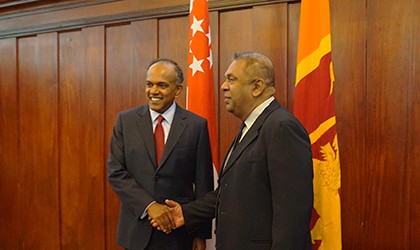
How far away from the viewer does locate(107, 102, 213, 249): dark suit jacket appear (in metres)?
1.97

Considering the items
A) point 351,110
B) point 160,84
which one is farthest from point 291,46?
point 160,84

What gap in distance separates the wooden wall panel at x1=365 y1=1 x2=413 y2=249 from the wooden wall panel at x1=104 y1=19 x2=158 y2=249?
61.9 inches

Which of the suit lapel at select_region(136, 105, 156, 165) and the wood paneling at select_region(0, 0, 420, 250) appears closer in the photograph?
the suit lapel at select_region(136, 105, 156, 165)

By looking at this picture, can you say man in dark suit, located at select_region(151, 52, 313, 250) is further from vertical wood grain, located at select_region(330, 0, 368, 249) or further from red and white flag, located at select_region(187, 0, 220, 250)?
vertical wood grain, located at select_region(330, 0, 368, 249)

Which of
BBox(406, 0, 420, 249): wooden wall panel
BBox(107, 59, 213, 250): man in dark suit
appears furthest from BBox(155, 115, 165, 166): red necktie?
BBox(406, 0, 420, 249): wooden wall panel

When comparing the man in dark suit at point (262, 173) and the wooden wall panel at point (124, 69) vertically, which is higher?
the wooden wall panel at point (124, 69)

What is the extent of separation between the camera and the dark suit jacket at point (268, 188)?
1465mm

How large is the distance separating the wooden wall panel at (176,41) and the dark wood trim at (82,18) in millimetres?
59

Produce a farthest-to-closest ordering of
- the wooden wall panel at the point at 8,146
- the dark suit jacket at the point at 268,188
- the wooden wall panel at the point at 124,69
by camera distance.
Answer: the wooden wall panel at the point at 8,146
the wooden wall panel at the point at 124,69
the dark suit jacket at the point at 268,188

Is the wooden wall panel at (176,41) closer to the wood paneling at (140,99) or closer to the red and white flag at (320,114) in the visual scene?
the wood paneling at (140,99)

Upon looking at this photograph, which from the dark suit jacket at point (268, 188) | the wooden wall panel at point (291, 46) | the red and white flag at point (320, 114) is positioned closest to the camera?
the dark suit jacket at point (268, 188)

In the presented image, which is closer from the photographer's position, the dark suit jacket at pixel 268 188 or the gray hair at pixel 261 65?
the dark suit jacket at pixel 268 188

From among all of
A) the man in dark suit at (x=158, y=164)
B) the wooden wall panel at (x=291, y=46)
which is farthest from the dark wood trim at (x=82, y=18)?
the man in dark suit at (x=158, y=164)

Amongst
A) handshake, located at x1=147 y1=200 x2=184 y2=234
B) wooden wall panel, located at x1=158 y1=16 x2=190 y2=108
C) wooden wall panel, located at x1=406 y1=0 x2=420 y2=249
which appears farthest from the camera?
wooden wall panel, located at x1=158 y1=16 x2=190 y2=108
